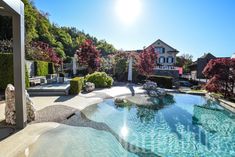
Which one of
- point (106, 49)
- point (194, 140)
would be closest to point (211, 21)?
point (194, 140)

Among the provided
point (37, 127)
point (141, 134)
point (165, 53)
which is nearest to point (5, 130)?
point (37, 127)

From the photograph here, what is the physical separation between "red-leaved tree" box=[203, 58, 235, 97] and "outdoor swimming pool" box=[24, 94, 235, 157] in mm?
4502

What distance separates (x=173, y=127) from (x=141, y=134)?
66.0 inches

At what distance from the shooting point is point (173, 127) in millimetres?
7965

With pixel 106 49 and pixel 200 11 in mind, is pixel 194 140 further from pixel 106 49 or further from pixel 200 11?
pixel 106 49

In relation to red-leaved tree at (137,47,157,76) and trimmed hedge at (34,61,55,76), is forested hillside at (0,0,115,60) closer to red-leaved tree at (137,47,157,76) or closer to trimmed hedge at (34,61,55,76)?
trimmed hedge at (34,61,55,76)

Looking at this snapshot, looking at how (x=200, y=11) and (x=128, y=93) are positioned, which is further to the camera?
(x=128, y=93)

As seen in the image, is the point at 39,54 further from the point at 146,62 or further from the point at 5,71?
the point at 146,62

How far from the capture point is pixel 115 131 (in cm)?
711

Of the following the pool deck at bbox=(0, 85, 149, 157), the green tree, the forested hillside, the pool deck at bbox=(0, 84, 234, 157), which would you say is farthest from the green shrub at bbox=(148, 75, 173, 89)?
the green tree

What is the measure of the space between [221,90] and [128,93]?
677cm

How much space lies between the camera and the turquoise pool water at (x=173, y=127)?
237 inches

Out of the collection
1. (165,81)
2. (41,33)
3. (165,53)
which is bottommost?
(165,81)

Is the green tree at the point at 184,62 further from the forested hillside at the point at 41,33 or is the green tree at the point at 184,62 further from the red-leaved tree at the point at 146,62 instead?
the red-leaved tree at the point at 146,62
